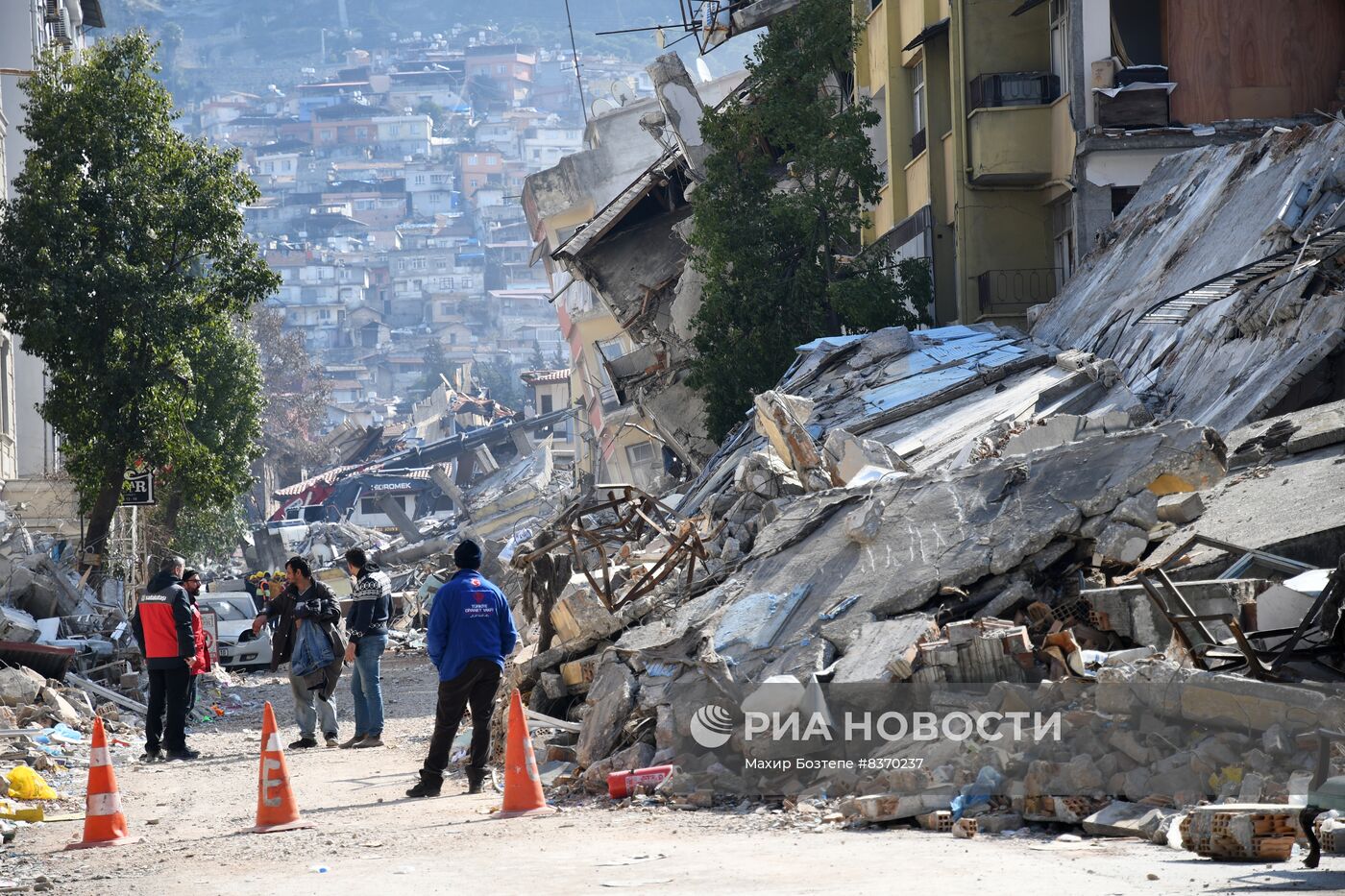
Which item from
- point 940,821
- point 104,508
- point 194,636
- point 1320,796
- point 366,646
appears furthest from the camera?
point 104,508

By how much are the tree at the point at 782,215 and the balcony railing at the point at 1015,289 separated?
1.02m

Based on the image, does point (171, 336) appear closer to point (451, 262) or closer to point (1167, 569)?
point (1167, 569)

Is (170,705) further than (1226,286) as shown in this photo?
No

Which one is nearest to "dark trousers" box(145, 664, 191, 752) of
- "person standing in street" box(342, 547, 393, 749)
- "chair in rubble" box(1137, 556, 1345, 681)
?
"person standing in street" box(342, 547, 393, 749)

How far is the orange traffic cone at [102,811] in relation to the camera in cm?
830

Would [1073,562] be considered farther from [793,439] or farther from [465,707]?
[793,439]

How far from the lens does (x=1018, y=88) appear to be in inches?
836

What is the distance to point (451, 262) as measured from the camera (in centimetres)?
19550

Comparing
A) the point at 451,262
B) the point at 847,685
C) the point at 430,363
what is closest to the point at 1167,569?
the point at 847,685

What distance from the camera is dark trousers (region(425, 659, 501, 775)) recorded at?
9.42 meters

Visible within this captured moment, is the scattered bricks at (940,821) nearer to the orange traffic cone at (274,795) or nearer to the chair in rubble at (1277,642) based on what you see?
the chair in rubble at (1277,642)

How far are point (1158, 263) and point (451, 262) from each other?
183 metres

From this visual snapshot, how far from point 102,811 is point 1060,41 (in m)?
16.5

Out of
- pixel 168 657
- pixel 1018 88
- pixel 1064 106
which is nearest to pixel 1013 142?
pixel 1018 88
